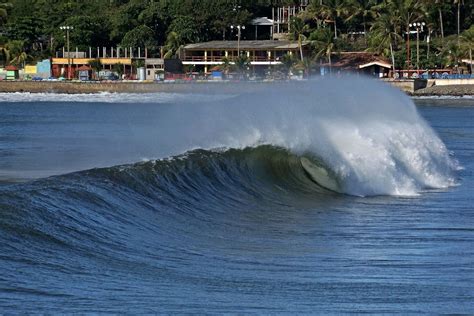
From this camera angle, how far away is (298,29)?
128375mm

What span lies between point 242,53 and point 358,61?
14.0 meters

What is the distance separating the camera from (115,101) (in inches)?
4146

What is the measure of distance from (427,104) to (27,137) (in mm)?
62897

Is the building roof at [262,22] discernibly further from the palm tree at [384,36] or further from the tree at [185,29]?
the palm tree at [384,36]

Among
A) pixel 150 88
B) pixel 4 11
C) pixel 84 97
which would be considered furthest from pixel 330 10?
pixel 4 11

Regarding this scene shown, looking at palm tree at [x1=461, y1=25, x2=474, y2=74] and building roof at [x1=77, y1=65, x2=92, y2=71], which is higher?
palm tree at [x1=461, y1=25, x2=474, y2=74]

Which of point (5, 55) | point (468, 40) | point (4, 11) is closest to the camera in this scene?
point (468, 40)

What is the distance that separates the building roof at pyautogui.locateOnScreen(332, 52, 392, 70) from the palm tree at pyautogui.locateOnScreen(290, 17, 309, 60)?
4.81 m

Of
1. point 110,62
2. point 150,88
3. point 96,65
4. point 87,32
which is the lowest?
point 150,88

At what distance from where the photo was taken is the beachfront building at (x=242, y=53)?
126562mm

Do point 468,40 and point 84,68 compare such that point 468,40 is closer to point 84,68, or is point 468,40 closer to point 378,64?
point 378,64

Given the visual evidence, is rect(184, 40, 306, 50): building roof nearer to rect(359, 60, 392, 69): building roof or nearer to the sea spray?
rect(359, 60, 392, 69): building roof

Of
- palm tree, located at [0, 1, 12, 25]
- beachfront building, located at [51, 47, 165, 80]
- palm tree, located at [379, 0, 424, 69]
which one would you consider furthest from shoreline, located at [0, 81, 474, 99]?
palm tree, located at [0, 1, 12, 25]

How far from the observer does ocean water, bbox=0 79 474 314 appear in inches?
504
